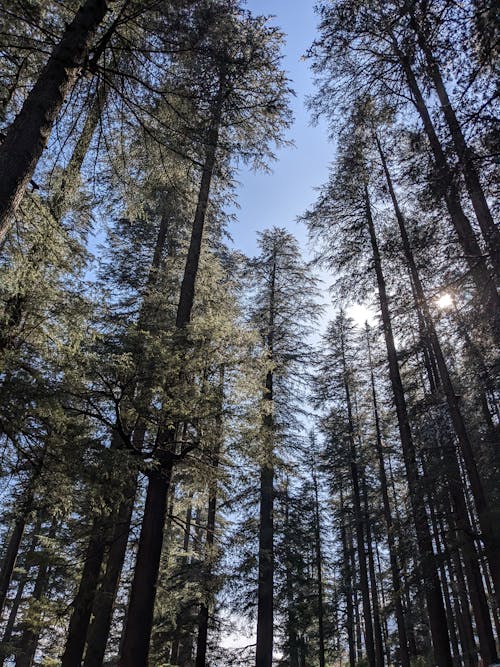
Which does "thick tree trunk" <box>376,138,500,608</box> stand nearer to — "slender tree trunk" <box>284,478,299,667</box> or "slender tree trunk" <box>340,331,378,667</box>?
"slender tree trunk" <box>284,478,299,667</box>

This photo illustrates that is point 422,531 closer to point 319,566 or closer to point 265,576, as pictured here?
point 265,576

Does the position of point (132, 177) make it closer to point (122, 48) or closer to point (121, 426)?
point (122, 48)

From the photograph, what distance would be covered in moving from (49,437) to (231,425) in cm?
286

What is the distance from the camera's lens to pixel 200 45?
23.2 feet

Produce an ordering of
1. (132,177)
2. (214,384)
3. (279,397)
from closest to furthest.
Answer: (214,384), (132,177), (279,397)

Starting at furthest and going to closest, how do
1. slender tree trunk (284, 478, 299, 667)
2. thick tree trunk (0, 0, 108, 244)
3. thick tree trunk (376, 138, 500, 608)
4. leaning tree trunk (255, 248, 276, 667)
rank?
slender tree trunk (284, 478, 299, 667)
leaning tree trunk (255, 248, 276, 667)
thick tree trunk (376, 138, 500, 608)
thick tree trunk (0, 0, 108, 244)

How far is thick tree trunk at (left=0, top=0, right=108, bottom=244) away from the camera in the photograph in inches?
165

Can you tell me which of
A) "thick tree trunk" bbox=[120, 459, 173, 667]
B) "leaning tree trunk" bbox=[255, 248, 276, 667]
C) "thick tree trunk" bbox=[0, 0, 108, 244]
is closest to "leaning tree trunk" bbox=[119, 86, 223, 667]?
"thick tree trunk" bbox=[120, 459, 173, 667]

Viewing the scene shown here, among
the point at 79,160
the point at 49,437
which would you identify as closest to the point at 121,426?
the point at 49,437

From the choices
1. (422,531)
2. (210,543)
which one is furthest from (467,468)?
(210,543)

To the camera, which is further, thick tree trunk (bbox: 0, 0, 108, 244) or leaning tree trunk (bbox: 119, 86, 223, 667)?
leaning tree trunk (bbox: 119, 86, 223, 667)

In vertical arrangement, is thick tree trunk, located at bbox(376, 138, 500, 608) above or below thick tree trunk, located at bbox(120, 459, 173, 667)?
above

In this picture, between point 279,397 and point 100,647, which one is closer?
point 100,647

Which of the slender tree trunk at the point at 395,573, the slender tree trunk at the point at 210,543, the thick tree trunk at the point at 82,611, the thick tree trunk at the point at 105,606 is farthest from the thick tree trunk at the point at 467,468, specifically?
the thick tree trunk at the point at 82,611
